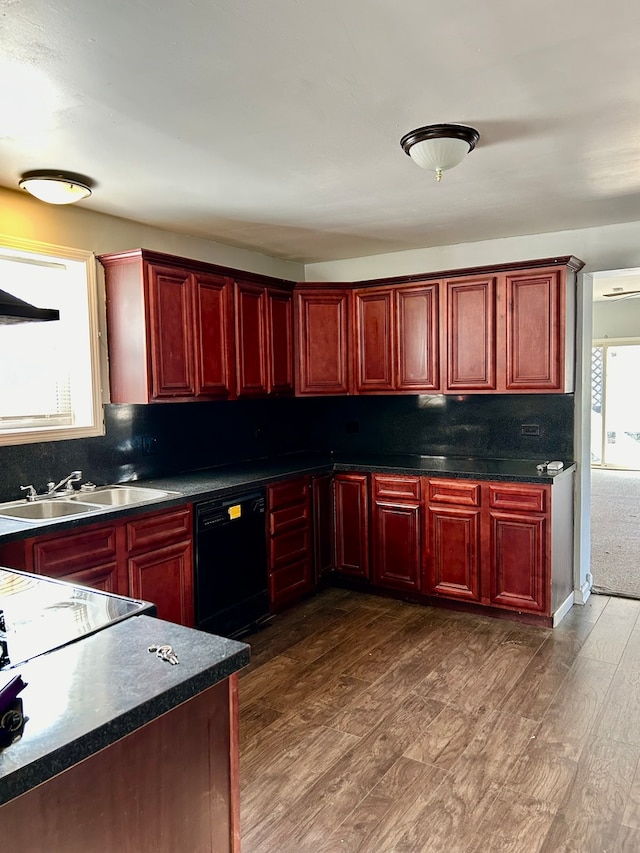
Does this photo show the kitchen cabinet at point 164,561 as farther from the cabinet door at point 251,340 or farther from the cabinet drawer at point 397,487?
the cabinet drawer at point 397,487

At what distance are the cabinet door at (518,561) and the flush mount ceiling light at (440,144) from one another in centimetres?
214

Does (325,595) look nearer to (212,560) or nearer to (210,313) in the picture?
(212,560)

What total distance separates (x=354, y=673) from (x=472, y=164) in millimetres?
2551

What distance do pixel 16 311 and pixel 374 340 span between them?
3.18 m

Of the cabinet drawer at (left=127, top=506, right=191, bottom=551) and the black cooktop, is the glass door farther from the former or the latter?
the black cooktop

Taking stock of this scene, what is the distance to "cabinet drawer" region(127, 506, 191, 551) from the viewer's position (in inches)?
120

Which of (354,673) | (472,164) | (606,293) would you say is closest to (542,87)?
(472,164)

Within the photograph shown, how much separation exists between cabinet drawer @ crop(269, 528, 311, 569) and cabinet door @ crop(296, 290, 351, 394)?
1112 millimetres

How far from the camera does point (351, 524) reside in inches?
176

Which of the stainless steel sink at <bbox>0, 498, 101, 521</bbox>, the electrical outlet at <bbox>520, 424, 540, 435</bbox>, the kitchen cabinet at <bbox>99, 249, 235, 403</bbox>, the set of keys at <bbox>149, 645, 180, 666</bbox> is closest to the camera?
the set of keys at <bbox>149, 645, 180, 666</bbox>

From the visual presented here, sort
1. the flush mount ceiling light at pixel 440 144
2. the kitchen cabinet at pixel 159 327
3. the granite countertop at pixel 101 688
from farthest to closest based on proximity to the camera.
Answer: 1. the kitchen cabinet at pixel 159 327
2. the flush mount ceiling light at pixel 440 144
3. the granite countertop at pixel 101 688

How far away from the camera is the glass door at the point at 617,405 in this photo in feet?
31.8

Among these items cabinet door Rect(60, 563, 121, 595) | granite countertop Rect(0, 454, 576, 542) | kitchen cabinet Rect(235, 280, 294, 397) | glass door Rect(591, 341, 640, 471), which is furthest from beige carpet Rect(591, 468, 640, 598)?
cabinet door Rect(60, 563, 121, 595)

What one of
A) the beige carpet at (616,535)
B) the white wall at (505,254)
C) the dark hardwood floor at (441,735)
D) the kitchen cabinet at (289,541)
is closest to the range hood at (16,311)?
the dark hardwood floor at (441,735)
